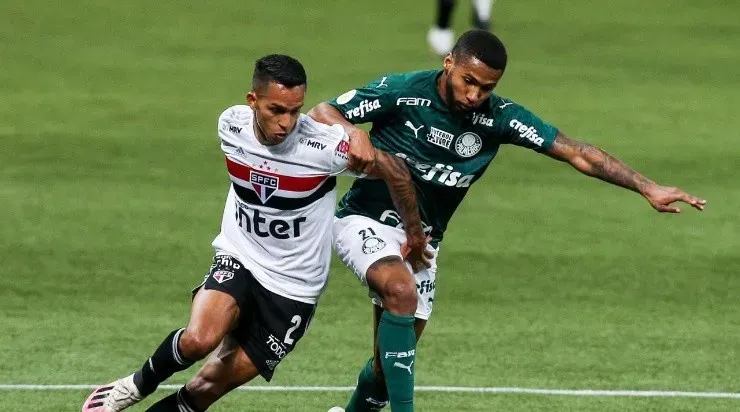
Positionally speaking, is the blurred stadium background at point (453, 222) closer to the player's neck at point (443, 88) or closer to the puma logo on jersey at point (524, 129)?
the puma logo on jersey at point (524, 129)

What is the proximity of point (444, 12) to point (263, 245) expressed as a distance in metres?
10.8

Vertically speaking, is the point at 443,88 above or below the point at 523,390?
above

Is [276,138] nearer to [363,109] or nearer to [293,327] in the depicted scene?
[363,109]

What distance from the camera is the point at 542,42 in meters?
20.2

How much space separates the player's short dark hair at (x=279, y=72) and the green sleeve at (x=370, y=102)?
62 cm

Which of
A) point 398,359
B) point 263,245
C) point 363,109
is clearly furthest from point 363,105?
point 398,359

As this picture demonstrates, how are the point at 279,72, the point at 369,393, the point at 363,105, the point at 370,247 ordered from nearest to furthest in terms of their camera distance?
the point at 279,72 < the point at 370,247 < the point at 363,105 < the point at 369,393

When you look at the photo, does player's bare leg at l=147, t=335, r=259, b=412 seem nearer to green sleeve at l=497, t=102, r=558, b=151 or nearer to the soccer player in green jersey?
the soccer player in green jersey

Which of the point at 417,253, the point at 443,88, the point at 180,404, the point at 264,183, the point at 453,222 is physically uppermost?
the point at 443,88

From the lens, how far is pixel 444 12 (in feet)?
58.6

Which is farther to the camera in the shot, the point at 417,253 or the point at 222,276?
the point at 417,253

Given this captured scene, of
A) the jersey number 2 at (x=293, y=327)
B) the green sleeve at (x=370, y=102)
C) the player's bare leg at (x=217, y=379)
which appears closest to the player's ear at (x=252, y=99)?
the green sleeve at (x=370, y=102)

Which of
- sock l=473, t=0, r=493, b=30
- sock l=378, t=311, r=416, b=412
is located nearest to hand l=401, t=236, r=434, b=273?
sock l=378, t=311, r=416, b=412

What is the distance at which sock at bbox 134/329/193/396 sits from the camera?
733cm
